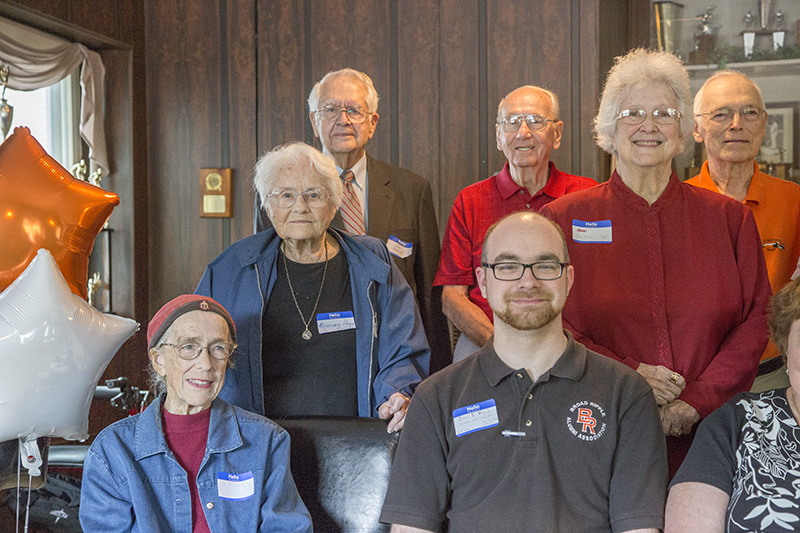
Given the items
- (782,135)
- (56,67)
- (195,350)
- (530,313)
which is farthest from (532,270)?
(56,67)

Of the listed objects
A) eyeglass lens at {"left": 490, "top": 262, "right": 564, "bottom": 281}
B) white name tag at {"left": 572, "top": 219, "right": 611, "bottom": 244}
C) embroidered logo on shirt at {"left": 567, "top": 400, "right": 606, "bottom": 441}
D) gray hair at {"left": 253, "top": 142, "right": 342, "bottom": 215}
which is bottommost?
embroidered logo on shirt at {"left": 567, "top": 400, "right": 606, "bottom": 441}

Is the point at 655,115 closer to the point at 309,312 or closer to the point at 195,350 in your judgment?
the point at 309,312

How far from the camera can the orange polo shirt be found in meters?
2.83

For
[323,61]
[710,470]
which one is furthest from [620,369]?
[323,61]

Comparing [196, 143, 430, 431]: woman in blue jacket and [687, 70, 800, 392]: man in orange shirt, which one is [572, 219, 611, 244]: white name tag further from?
[687, 70, 800, 392]: man in orange shirt

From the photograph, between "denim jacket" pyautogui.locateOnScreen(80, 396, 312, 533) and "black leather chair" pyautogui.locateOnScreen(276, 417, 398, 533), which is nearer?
"denim jacket" pyautogui.locateOnScreen(80, 396, 312, 533)

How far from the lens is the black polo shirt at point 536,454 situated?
1857mm

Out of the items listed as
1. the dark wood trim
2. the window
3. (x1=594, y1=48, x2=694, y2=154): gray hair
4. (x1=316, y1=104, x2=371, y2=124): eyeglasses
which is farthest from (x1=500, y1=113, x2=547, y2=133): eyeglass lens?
the window

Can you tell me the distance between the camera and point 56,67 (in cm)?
482

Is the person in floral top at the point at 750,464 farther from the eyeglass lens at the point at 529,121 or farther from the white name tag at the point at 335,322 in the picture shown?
the eyeglass lens at the point at 529,121

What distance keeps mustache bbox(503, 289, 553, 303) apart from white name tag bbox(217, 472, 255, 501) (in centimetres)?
82

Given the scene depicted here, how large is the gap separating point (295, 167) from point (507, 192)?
93cm

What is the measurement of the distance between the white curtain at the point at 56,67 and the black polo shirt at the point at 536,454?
3.64 metres

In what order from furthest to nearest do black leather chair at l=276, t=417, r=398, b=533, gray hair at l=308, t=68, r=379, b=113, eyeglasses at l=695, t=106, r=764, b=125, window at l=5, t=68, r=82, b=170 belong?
window at l=5, t=68, r=82, b=170 < gray hair at l=308, t=68, r=379, b=113 < eyeglasses at l=695, t=106, r=764, b=125 < black leather chair at l=276, t=417, r=398, b=533
